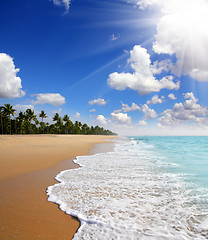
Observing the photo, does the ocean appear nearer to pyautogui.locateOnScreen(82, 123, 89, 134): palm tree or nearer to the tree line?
the tree line

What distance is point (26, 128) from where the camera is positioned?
77.0 meters

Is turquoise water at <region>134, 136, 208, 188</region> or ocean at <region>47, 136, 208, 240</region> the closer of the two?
ocean at <region>47, 136, 208, 240</region>

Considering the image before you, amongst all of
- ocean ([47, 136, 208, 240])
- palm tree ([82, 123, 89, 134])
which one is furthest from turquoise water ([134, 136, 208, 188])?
palm tree ([82, 123, 89, 134])

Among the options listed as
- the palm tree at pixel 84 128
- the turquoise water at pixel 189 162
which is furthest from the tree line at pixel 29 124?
the turquoise water at pixel 189 162

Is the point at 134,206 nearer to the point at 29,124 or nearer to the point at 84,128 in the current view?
the point at 29,124

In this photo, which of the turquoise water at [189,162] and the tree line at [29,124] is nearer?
the turquoise water at [189,162]

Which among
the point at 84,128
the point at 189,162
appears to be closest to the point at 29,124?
the point at 84,128

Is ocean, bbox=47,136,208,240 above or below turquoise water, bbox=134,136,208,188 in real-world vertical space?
above

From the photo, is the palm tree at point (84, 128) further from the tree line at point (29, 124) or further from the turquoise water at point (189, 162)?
the turquoise water at point (189, 162)

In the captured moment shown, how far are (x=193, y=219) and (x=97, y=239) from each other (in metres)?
2.62

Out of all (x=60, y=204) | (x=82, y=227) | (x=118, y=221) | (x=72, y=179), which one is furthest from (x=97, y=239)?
(x=72, y=179)

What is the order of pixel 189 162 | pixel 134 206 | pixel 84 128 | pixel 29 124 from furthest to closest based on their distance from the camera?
pixel 84 128, pixel 29 124, pixel 189 162, pixel 134 206

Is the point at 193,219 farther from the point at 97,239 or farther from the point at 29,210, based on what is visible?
the point at 29,210

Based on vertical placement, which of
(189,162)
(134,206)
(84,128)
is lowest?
(189,162)
